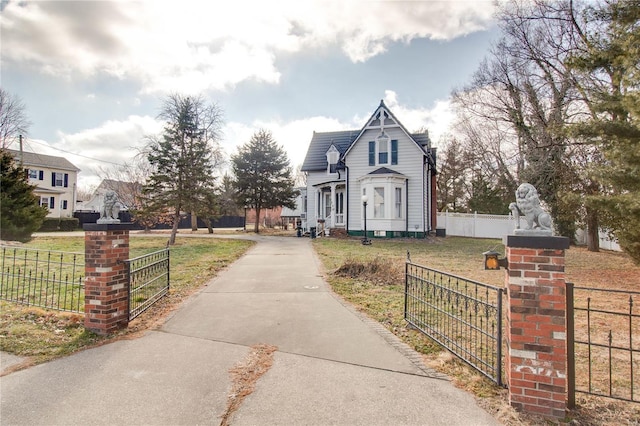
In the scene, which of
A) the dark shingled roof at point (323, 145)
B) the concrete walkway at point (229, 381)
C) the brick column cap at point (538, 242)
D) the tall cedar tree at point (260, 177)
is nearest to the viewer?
the concrete walkway at point (229, 381)

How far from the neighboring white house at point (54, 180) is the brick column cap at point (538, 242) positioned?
43.3 meters

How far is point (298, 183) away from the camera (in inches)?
2120

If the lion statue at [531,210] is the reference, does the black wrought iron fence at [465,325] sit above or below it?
below

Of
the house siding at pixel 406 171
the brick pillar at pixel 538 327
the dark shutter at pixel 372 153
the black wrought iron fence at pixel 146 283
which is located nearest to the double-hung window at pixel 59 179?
the house siding at pixel 406 171

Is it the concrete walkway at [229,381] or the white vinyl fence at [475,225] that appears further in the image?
the white vinyl fence at [475,225]

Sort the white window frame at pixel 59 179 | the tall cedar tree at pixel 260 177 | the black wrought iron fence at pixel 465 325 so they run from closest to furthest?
the black wrought iron fence at pixel 465 325 < the tall cedar tree at pixel 260 177 < the white window frame at pixel 59 179

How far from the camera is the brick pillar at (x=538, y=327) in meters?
2.77

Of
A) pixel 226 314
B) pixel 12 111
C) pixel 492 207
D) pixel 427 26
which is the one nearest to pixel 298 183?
pixel 492 207

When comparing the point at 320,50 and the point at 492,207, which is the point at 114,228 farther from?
the point at 492,207

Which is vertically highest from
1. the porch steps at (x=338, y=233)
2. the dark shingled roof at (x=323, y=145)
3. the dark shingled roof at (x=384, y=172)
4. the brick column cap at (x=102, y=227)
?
the dark shingled roof at (x=323, y=145)

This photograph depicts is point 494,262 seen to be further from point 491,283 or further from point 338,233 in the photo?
point 338,233

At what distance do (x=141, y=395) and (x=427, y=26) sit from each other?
1024 cm

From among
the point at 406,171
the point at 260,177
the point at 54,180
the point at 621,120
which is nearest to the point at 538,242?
the point at 621,120

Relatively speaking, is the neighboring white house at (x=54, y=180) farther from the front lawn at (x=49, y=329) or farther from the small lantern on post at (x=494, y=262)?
the small lantern on post at (x=494, y=262)
